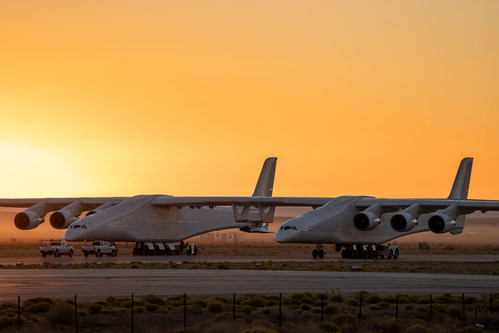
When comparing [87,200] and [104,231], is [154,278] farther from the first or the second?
[87,200]

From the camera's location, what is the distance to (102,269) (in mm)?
52875

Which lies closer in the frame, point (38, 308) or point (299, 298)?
point (38, 308)

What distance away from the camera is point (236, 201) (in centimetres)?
7550

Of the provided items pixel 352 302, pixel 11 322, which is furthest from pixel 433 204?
pixel 11 322

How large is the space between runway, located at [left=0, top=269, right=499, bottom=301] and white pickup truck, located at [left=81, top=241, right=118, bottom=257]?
21.1 metres

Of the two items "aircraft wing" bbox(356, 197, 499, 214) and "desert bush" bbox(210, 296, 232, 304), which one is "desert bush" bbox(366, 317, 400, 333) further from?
"aircraft wing" bbox(356, 197, 499, 214)

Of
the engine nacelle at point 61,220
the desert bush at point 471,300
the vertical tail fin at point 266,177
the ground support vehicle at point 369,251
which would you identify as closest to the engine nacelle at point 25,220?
the engine nacelle at point 61,220

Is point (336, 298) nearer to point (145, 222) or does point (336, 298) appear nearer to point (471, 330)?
point (471, 330)

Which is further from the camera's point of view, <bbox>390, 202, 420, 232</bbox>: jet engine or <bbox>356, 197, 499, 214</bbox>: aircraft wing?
<bbox>356, 197, 499, 214</bbox>: aircraft wing

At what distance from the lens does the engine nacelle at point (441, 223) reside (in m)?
66.8

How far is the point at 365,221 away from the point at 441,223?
20.1 feet

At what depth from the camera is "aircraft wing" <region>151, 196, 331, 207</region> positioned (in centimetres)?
7544

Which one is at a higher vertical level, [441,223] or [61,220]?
[61,220]

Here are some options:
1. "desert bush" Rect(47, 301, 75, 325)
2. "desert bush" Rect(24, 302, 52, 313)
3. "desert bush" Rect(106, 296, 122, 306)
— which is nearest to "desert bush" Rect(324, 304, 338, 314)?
"desert bush" Rect(106, 296, 122, 306)
